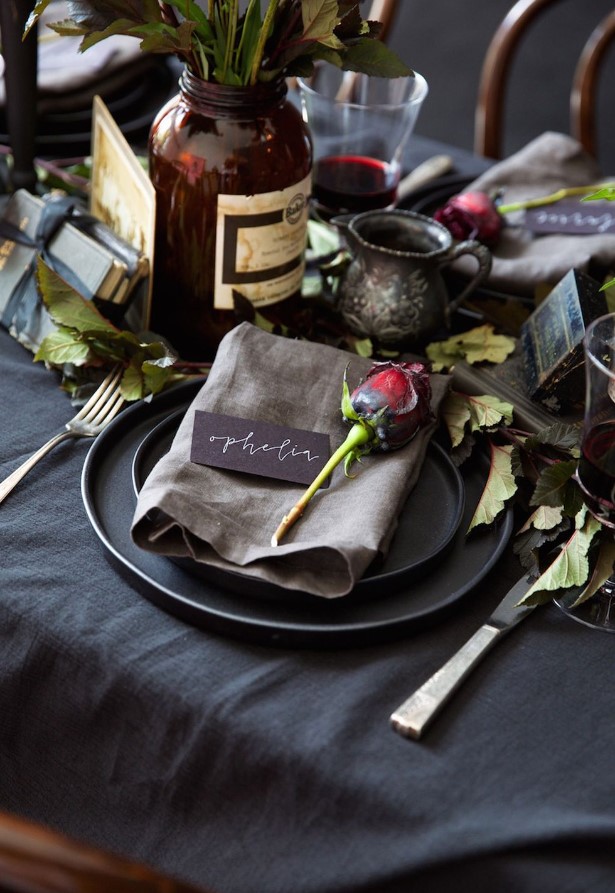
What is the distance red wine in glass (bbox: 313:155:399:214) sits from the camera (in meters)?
1.05

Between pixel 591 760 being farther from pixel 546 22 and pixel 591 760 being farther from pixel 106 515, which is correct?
pixel 546 22

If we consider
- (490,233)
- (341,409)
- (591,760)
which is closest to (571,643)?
(591,760)

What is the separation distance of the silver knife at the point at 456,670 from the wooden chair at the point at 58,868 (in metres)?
0.23

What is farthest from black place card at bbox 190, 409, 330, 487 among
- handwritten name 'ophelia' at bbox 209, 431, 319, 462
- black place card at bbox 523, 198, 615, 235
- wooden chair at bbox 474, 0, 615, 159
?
wooden chair at bbox 474, 0, 615, 159

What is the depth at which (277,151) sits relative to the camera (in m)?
0.82

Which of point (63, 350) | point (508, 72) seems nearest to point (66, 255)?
point (63, 350)

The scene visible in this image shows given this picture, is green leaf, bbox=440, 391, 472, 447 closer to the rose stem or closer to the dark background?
the rose stem

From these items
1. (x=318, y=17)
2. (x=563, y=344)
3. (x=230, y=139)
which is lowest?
(x=563, y=344)

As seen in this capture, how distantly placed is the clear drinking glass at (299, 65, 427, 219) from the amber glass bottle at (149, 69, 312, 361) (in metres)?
0.19

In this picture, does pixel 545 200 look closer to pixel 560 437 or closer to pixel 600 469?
pixel 560 437

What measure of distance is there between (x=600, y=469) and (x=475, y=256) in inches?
13.0

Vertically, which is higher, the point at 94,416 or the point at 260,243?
the point at 260,243

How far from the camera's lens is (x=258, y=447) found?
0.71 m

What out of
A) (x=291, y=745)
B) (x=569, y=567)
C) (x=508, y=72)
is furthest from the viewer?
(x=508, y=72)
